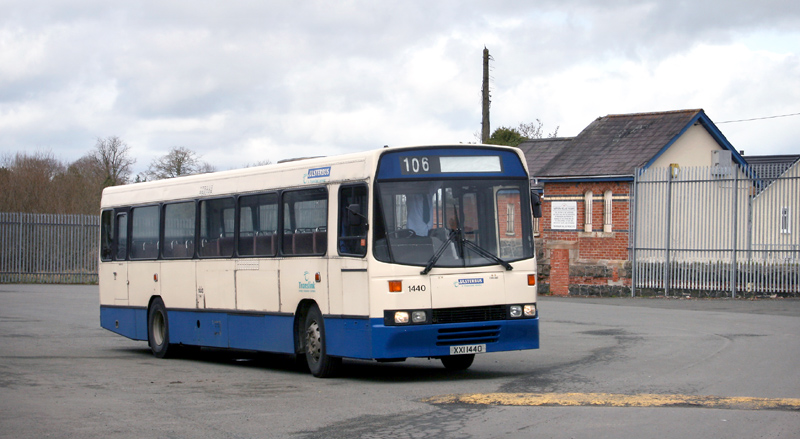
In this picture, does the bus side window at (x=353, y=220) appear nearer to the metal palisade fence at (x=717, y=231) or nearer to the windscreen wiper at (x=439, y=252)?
the windscreen wiper at (x=439, y=252)

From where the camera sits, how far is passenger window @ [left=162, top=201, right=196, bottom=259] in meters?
14.8

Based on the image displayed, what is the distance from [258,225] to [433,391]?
4009 millimetres

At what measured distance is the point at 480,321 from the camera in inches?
439

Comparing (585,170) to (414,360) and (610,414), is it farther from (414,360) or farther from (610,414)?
(610,414)

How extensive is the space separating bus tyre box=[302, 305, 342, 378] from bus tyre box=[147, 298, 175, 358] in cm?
402

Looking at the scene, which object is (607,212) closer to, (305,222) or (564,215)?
(564,215)

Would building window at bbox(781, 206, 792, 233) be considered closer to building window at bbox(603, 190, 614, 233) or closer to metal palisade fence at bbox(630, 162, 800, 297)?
metal palisade fence at bbox(630, 162, 800, 297)

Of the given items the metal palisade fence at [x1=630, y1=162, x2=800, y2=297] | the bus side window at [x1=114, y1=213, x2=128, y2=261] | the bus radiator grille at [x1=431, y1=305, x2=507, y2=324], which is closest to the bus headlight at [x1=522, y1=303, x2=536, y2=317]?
the bus radiator grille at [x1=431, y1=305, x2=507, y2=324]

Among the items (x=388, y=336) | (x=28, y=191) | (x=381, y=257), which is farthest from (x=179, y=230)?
(x=28, y=191)

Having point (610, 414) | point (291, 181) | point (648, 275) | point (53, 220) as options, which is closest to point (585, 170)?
point (648, 275)

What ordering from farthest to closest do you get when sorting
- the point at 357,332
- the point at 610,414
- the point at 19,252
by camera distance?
the point at 19,252 → the point at 357,332 → the point at 610,414

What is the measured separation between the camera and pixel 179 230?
15.1 m

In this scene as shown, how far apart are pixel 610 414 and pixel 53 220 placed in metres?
31.1

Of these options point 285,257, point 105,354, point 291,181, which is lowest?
point 105,354
